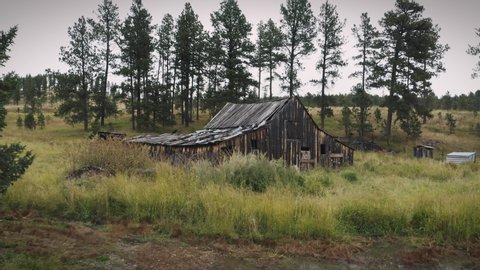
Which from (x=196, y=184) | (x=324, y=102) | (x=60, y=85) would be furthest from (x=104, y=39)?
(x=196, y=184)

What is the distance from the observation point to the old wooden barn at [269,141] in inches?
731

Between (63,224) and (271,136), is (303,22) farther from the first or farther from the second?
(63,224)

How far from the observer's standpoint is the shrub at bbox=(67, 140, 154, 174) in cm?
1291

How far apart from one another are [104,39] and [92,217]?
1533 inches

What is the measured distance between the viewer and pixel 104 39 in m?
43.2

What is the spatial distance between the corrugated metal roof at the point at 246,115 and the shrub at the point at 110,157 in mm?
8699

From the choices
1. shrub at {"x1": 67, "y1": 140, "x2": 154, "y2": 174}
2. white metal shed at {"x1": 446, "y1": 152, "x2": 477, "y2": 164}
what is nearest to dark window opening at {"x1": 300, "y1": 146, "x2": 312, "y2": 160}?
shrub at {"x1": 67, "y1": 140, "x2": 154, "y2": 174}

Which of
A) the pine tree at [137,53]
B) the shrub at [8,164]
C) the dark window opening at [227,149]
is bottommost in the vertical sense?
the dark window opening at [227,149]

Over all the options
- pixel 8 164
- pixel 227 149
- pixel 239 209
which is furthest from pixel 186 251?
pixel 227 149

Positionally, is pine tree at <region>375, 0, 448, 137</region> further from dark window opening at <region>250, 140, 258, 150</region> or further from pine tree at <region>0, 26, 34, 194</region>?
pine tree at <region>0, 26, 34, 194</region>

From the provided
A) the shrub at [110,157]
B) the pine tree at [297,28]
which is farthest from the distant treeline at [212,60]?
the shrub at [110,157]

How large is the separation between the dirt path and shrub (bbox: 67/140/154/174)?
4908 millimetres

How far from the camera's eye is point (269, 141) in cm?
2083

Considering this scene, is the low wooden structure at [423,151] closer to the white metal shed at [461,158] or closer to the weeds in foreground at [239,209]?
the white metal shed at [461,158]
